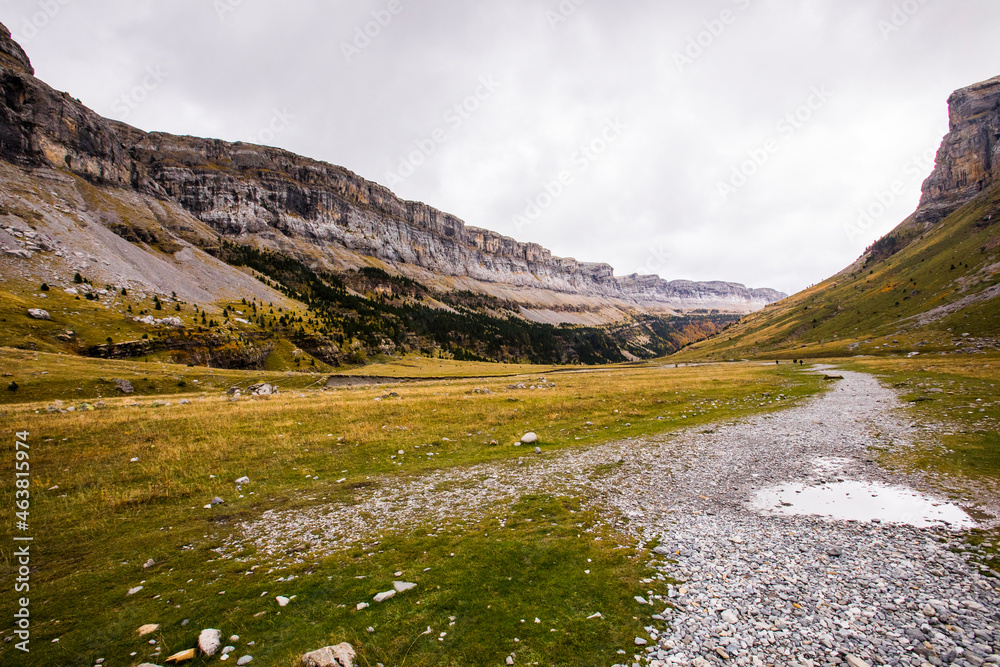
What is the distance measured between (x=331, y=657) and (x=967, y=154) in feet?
1008

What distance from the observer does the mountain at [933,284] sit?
8944cm

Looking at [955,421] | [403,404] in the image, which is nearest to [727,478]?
[955,421]

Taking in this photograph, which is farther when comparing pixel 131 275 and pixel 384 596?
pixel 131 275

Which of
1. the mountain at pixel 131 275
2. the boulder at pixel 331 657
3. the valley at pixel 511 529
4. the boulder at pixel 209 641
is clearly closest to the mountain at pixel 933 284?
the valley at pixel 511 529

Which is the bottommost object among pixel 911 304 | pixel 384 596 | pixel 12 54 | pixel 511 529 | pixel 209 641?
pixel 511 529

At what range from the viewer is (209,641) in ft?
19.1

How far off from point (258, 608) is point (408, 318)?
180190 millimetres

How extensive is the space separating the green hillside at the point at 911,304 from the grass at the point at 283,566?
10733 cm

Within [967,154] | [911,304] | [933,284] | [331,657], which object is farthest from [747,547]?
[967,154]

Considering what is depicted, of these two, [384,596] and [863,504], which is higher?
[384,596]
